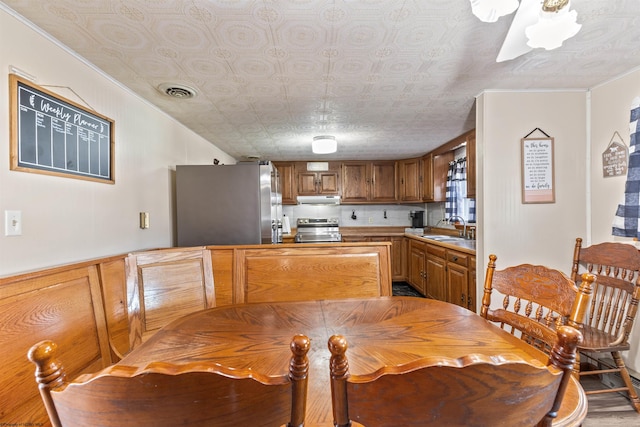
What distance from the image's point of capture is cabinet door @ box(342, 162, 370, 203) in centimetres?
488

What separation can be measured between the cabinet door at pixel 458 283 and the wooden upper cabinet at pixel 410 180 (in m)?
1.81

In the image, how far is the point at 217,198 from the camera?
8.70 ft

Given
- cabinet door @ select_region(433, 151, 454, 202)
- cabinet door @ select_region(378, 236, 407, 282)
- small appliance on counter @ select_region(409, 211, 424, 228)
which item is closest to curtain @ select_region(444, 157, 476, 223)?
cabinet door @ select_region(433, 151, 454, 202)

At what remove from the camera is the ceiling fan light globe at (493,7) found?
0.85 metres

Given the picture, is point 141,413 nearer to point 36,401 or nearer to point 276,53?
point 36,401

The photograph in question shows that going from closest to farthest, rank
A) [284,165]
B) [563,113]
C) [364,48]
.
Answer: [364,48], [563,113], [284,165]

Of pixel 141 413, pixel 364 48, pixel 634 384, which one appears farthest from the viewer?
pixel 634 384

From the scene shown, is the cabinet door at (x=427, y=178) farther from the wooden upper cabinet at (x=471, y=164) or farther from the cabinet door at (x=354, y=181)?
the wooden upper cabinet at (x=471, y=164)

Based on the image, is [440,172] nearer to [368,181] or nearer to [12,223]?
[368,181]

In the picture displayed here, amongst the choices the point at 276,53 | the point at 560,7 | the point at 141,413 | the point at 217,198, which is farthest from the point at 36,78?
the point at 560,7

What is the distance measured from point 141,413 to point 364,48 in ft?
5.66

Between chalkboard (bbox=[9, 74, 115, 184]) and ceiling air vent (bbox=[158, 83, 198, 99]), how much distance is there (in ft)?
1.44

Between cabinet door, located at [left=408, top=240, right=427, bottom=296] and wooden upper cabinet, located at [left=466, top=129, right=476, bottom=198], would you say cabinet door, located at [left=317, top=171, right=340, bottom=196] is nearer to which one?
A: cabinet door, located at [left=408, top=240, right=427, bottom=296]

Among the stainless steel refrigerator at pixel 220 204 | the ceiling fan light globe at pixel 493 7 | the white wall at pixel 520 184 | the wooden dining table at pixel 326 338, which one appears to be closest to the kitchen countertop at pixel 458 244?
the white wall at pixel 520 184
